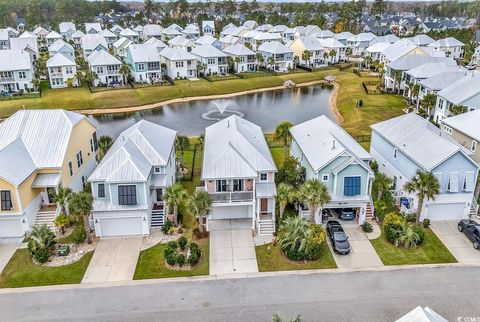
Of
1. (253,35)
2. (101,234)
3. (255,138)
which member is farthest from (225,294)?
(253,35)

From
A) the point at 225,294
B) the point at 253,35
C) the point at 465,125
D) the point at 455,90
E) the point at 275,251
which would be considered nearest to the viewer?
the point at 225,294

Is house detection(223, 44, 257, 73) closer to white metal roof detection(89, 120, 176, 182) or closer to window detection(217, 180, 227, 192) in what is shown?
white metal roof detection(89, 120, 176, 182)

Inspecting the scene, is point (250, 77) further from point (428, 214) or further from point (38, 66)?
point (428, 214)

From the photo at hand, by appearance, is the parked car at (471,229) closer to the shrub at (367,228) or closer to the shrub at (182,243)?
the shrub at (367,228)

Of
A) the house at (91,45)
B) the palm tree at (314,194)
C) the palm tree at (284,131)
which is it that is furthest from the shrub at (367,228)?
the house at (91,45)

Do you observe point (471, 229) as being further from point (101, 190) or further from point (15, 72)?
point (15, 72)
